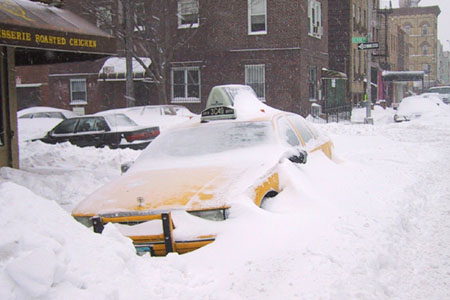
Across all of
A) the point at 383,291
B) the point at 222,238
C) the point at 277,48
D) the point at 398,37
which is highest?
the point at 398,37

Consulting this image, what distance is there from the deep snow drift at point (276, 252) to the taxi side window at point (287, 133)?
1.20 feet

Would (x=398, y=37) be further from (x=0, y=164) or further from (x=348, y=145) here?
(x=0, y=164)

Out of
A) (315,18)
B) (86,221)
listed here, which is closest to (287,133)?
(86,221)

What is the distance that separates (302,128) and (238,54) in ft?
64.0

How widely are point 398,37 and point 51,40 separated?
192ft

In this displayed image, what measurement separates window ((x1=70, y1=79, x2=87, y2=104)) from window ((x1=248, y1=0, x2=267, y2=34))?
32.9ft

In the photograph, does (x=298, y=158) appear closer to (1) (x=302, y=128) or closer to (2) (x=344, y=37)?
(1) (x=302, y=128)

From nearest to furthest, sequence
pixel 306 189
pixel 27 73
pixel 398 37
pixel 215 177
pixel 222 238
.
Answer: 1. pixel 222 238
2. pixel 215 177
3. pixel 306 189
4. pixel 27 73
5. pixel 398 37

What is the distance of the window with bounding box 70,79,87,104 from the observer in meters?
30.2

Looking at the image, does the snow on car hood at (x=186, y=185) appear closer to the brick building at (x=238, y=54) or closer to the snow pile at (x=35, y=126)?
the snow pile at (x=35, y=126)

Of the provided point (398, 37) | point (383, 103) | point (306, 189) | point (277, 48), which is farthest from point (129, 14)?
point (398, 37)

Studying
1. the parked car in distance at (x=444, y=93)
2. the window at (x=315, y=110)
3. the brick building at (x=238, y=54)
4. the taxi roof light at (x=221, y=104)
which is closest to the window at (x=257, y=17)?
the brick building at (x=238, y=54)

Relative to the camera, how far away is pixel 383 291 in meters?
4.25

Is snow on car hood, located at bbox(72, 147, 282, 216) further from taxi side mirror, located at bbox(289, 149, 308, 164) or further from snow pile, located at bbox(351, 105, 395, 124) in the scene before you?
snow pile, located at bbox(351, 105, 395, 124)
